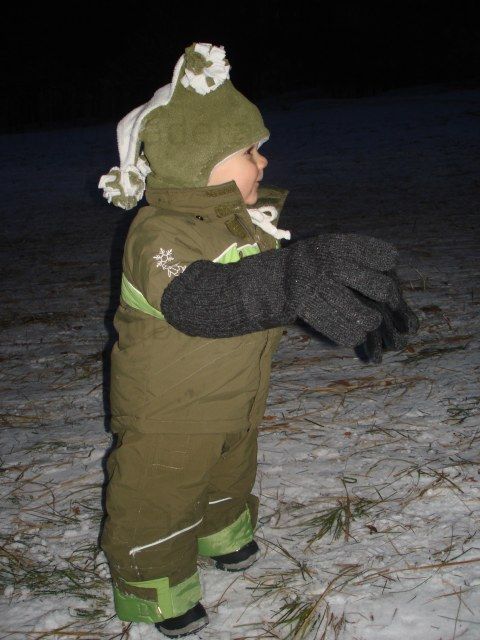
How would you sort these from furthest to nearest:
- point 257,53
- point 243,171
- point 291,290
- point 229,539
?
point 257,53, point 229,539, point 243,171, point 291,290

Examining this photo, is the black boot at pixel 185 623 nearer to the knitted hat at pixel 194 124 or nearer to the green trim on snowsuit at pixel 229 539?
the green trim on snowsuit at pixel 229 539

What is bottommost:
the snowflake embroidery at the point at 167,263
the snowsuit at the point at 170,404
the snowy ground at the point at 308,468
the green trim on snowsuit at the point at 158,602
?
the snowy ground at the point at 308,468

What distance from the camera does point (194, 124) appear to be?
2.00 metres

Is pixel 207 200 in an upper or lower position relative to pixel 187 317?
upper

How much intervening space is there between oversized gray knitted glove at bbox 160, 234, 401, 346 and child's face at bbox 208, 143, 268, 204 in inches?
14.9

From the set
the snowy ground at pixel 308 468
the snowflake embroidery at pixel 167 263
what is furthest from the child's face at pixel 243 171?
the snowy ground at pixel 308 468

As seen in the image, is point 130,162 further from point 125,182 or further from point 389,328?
point 389,328

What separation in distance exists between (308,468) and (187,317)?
1.32 metres

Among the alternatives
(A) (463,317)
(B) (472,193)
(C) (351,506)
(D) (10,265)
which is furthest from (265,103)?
(C) (351,506)

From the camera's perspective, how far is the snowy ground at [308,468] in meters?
2.18

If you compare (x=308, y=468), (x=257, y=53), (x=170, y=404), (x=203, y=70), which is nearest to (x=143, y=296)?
(x=170, y=404)

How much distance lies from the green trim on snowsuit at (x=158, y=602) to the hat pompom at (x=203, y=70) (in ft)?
4.58

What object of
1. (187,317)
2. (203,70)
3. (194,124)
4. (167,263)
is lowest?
(187,317)

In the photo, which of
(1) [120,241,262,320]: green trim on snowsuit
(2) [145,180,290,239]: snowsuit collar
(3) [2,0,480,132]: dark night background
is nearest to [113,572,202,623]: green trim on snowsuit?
(1) [120,241,262,320]: green trim on snowsuit
